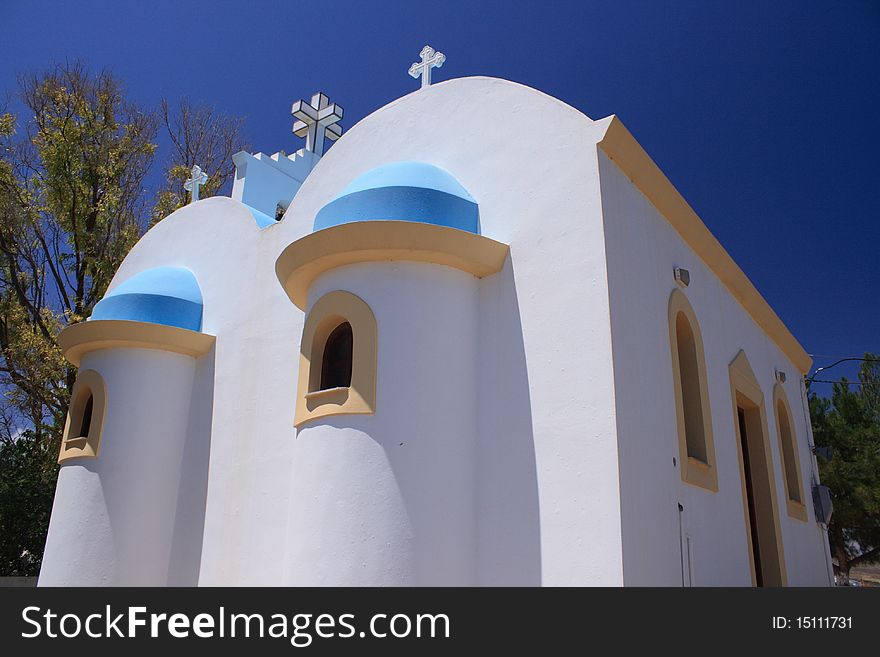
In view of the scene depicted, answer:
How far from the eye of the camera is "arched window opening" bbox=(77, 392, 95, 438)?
27.7ft

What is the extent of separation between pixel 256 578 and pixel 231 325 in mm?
2913

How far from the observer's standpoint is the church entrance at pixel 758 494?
8.76 m

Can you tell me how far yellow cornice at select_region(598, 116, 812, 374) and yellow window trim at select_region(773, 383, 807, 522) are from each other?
98 cm

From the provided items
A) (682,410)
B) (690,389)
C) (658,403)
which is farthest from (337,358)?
(690,389)

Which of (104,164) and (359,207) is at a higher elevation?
(104,164)

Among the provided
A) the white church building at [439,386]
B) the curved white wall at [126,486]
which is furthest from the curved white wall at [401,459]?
the curved white wall at [126,486]

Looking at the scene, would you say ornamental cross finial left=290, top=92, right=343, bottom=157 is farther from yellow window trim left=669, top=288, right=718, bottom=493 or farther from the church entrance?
the church entrance

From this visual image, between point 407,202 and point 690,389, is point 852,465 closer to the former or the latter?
point 690,389

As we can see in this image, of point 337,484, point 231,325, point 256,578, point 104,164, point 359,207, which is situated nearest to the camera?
point 337,484

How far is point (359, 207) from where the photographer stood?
21.6 feet

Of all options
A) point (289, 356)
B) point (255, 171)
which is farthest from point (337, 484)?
point (255, 171)

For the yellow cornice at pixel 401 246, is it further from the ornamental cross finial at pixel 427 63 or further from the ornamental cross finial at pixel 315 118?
the ornamental cross finial at pixel 315 118
